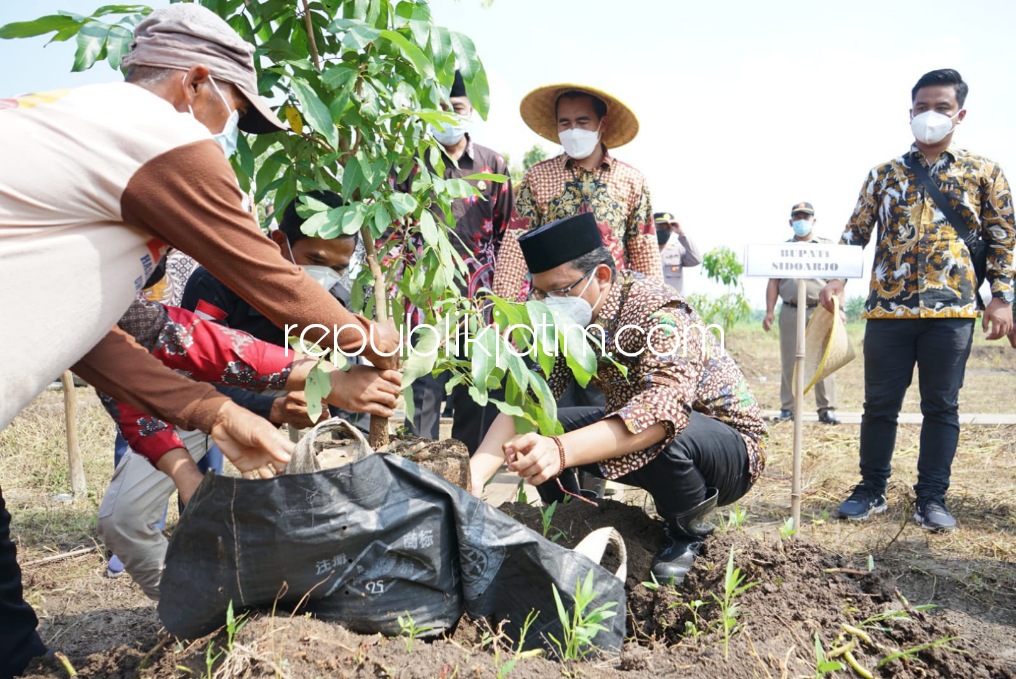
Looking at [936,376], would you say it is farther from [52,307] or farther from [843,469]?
[52,307]

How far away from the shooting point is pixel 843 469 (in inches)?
180

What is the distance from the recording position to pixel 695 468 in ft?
7.26

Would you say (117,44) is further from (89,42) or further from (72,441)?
(72,441)

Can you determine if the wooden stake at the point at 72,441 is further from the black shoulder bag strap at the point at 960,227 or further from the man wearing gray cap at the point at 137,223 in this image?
the black shoulder bag strap at the point at 960,227

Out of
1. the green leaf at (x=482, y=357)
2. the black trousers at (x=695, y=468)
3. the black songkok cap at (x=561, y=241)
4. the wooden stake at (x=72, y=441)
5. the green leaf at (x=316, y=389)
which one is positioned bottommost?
the wooden stake at (x=72, y=441)

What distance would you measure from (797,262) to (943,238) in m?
0.90

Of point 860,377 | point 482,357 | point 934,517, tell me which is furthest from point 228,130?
point 860,377

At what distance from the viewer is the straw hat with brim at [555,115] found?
10.6ft

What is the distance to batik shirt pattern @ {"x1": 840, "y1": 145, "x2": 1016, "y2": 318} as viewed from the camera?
10.7 feet

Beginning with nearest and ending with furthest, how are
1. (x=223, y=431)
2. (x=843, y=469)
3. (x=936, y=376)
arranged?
1. (x=223, y=431)
2. (x=936, y=376)
3. (x=843, y=469)

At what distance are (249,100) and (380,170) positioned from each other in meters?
0.33

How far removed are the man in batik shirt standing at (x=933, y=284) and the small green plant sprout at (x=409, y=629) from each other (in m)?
2.41

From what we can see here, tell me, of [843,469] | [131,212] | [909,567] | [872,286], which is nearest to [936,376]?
[872,286]

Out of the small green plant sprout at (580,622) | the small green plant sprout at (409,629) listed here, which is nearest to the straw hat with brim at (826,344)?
the small green plant sprout at (580,622)
